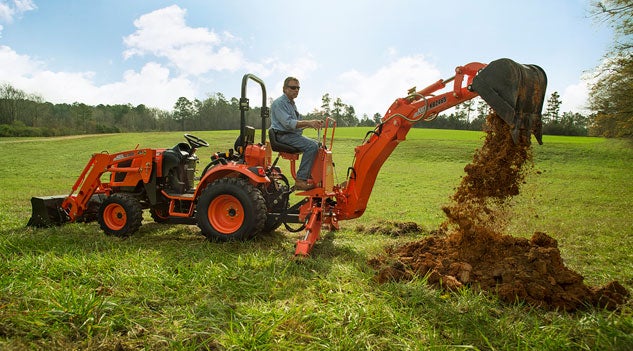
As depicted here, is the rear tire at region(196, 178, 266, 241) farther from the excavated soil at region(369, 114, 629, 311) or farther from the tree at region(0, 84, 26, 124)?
the tree at region(0, 84, 26, 124)

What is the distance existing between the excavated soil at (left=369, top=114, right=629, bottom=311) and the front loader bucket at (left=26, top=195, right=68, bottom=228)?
5924mm

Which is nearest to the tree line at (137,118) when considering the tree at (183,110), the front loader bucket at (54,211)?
the tree at (183,110)

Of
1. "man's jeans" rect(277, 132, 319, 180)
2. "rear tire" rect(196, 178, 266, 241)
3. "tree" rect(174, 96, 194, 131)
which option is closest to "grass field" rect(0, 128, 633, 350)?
"rear tire" rect(196, 178, 266, 241)

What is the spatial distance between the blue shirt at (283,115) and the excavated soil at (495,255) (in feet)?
7.56

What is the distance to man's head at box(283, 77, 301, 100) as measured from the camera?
6145 mm

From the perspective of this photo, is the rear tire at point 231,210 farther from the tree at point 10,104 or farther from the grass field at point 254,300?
the tree at point 10,104

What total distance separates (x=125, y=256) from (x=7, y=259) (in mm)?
1233

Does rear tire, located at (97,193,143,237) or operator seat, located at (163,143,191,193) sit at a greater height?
operator seat, located at (163,143,191,193)

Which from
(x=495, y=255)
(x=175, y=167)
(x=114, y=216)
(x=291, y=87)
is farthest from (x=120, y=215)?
(x=495, y=255)

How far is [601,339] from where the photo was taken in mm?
2939

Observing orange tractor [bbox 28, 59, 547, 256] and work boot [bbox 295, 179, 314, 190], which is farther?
work boot [bbox 295, 179, 314, 190]

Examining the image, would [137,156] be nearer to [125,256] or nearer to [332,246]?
[125,256]

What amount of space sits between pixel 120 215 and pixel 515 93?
615 centimetres

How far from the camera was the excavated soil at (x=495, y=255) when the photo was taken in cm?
378
